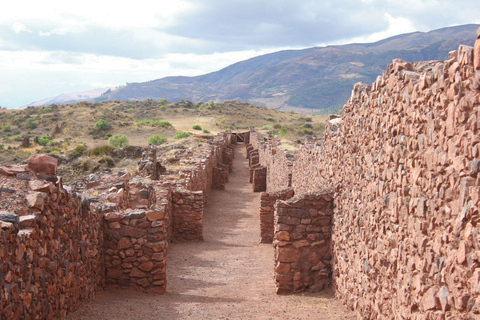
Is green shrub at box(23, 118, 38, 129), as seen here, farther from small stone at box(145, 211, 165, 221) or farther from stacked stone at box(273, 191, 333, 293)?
stacked stone at box(273, 191, 333, 293)

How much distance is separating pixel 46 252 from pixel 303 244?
4.43 m

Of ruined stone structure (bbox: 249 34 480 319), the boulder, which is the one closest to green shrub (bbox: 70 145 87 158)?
ruined stone structure (bbox: 249 34 480 319)

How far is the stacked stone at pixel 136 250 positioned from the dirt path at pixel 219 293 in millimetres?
238

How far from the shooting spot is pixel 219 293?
8.52m

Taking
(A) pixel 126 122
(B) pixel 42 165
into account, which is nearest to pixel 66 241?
(B) pixel 42 165

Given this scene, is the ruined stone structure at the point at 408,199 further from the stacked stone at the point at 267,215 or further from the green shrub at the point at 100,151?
the green shrub at the point at 100,151

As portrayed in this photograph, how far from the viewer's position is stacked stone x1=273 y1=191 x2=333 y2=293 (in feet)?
27.3

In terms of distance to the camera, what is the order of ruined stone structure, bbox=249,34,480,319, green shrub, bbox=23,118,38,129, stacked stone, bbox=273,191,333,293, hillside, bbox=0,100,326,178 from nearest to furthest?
ruined stone structure, bbox=249,34,480,319, stacked stone, bbox=273,191,333,293, hillside, bbox=0,100,326,178, green shrub, bbox=23,118,38,129

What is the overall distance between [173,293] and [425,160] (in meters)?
5.38

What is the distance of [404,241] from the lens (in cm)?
495

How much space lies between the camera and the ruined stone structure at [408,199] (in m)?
3.68

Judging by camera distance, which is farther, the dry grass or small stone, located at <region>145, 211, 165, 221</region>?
the dry grass

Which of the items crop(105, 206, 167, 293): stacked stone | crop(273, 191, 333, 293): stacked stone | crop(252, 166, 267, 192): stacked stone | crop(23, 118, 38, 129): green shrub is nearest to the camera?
crop(105, 206, 167, 293): stacked stone

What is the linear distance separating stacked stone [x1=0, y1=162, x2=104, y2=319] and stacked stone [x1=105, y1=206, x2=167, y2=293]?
645 millimetres
